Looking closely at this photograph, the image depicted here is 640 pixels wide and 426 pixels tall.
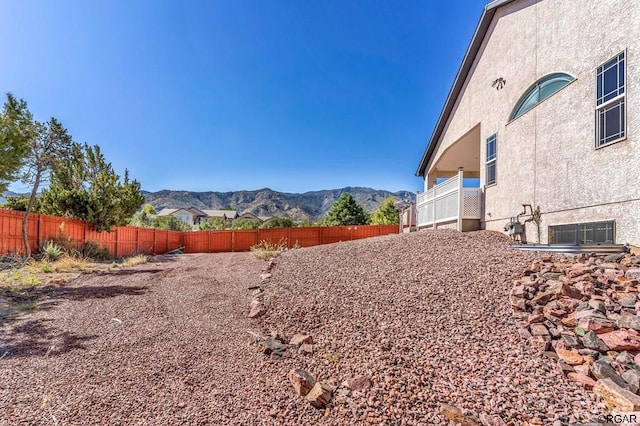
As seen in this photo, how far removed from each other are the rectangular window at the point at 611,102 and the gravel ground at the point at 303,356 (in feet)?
7.73

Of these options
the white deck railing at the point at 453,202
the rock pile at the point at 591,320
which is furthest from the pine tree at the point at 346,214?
the rock pile at the point at 591,320

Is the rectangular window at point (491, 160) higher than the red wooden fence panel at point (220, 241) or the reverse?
higher

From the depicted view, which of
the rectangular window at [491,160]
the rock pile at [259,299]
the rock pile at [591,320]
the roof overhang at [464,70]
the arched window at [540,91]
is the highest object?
the roof overhang at [464,70]

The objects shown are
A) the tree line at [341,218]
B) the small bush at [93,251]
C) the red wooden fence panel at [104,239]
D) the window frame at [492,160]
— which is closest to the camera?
the window frame at [492,160]

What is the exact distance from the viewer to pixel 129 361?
3.47 meters

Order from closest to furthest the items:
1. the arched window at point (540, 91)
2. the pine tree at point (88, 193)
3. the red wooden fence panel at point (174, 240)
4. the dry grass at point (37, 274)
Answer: the arched window at point (540, 91) < the dry grass at point (37, 274) < the pine tree at point (88, 193) < the red wooden fence panel at point (174, 240)

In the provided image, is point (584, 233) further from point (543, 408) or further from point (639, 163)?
point (543, 408)

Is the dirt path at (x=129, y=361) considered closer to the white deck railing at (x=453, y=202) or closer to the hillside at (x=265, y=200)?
the white deck railing at (x=453, y=202)

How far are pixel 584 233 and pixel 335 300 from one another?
456cm

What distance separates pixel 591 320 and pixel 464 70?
9607 millimetres

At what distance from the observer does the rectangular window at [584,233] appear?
16.2ft

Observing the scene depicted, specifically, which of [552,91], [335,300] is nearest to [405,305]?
[335,300]

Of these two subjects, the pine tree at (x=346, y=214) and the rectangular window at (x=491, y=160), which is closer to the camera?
the rectangular window at (x=491, y=160)

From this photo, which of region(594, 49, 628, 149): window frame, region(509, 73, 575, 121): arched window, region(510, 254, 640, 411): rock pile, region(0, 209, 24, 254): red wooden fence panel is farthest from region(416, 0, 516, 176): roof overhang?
region(0, 209, 24, 254): red wooden fence panel
